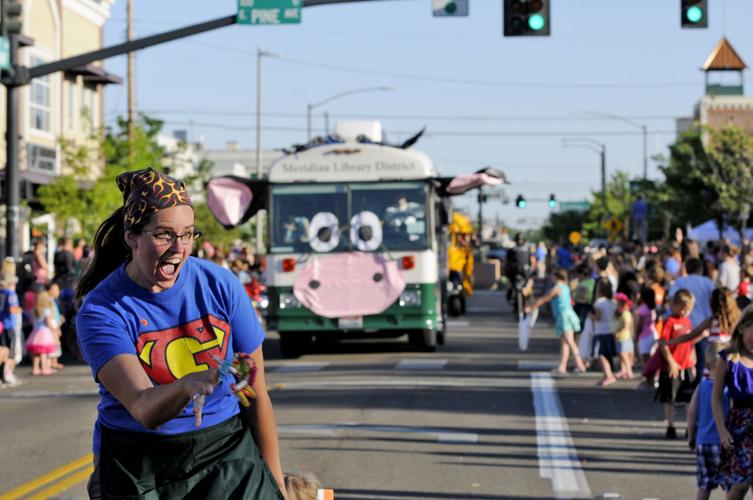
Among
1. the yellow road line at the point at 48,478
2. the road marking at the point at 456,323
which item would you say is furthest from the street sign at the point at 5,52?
the road marking at the point at 456,323

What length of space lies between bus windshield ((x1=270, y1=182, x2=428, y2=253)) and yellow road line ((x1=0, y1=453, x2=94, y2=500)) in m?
10.5

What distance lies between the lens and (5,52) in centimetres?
2214

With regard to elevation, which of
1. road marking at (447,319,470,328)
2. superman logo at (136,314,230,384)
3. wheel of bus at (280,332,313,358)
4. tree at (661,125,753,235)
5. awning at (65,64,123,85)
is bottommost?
road marking at (447,319,470,328)

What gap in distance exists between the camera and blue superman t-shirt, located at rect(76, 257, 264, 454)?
14.1 feet

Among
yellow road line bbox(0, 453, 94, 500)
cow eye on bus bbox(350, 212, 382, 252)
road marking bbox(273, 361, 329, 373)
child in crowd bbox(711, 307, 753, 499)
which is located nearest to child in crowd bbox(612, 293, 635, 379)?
cow eye on bus bbox(350, 212, 382, 252)

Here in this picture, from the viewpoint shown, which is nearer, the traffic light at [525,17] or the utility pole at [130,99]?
the traffic light at [525,17]

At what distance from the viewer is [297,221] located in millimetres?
22859

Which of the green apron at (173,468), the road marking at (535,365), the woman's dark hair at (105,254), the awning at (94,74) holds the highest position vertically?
the awning at (94,74)

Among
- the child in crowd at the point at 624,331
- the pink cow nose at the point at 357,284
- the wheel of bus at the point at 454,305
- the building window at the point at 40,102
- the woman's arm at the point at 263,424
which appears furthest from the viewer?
the building window at the point at 40,102

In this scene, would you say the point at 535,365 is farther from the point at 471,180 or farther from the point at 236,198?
the point at 236,198

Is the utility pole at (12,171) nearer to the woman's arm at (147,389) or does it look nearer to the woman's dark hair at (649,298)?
the woman's dark hair at (649,298)

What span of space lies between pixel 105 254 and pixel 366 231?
17.8m

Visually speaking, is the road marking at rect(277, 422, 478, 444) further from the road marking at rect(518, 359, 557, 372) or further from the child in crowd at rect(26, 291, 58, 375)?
the child in crowd at rect(26, 291, 58, 375)

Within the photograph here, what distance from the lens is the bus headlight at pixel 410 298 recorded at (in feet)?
74.4
